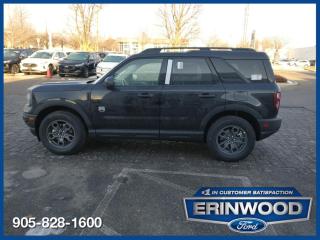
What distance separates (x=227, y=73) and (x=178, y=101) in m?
0.92

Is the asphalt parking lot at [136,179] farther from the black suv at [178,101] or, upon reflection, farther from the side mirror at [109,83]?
the side mirror at [109,83]

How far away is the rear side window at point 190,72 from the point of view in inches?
186

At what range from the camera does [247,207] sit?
3.41 meters

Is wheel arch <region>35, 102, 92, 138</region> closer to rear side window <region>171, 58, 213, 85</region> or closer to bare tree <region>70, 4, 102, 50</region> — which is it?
rear side window <region>171, 58, 213, 85</region>

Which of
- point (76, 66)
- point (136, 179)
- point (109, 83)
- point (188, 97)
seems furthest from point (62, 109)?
point (76, 66)

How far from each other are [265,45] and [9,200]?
9334cm

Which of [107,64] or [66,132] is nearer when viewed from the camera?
[66,132]

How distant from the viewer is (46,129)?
5012 mm

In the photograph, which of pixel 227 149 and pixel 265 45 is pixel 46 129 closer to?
pixel 227 149

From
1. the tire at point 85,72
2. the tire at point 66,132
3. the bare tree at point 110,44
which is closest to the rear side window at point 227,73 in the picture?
the tire at point 66,132

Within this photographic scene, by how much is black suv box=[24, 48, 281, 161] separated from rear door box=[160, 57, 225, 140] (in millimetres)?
16

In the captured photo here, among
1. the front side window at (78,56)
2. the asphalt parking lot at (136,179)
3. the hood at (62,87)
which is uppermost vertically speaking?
the front side window at (78,56)

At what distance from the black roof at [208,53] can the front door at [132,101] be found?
0.59 feet

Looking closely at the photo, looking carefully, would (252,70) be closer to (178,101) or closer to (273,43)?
(178,101)
